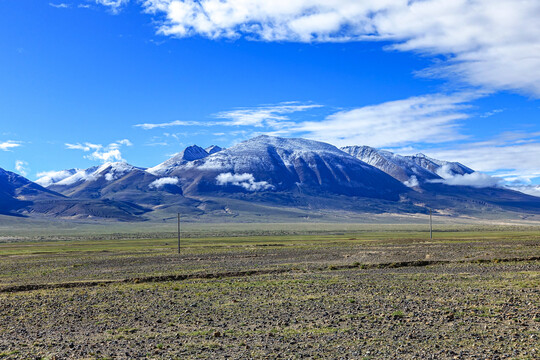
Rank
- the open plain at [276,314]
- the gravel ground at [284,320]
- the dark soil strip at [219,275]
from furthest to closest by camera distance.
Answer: the dark soil strip at [219,275], the open plain at [276,314], the gravel ground at [284,320]

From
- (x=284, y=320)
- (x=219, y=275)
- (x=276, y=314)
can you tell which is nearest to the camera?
(x=284, y=320)

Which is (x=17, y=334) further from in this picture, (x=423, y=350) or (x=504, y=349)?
(x=504, y=349)

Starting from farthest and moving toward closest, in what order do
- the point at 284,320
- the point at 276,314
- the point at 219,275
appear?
the point at 219,275 < the point at 276,314 < the point at 284,320

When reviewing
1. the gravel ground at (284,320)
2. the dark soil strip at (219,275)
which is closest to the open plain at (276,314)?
the gravel ground at (284,320)

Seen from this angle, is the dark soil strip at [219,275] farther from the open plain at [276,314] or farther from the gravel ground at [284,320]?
the gravel ground at [284,320]

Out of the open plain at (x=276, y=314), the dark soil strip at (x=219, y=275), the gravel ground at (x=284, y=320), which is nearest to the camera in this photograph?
the gravel ground at (x=284, y=320)

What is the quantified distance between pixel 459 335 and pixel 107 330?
43.2 ft

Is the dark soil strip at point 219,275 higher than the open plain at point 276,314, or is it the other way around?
the open plain at point 276,314

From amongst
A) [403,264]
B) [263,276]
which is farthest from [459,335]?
[403,264]

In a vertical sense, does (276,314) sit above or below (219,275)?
above

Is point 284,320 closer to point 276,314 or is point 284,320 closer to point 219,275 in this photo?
point 276,314

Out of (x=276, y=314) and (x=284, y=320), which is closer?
(x=284, y=320)

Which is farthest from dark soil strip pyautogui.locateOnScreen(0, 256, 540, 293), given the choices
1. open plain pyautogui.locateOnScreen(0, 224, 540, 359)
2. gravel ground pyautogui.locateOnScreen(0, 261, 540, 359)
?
gravel ground pyautogui.locateOnScreen(0, 261, 540, 359)

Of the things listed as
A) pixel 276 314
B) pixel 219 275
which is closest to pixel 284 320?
pixel 276 314
